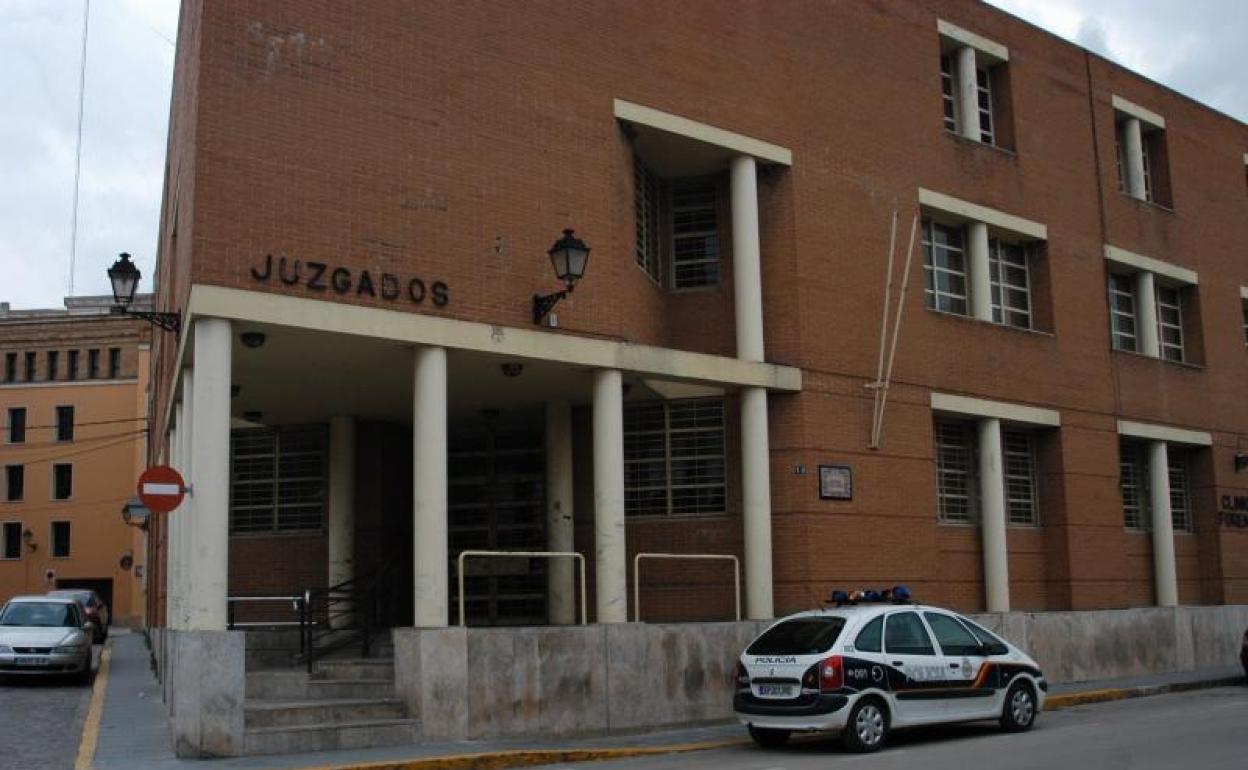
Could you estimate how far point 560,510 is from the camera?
1869 centimetres

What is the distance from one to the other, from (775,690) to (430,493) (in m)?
4.26

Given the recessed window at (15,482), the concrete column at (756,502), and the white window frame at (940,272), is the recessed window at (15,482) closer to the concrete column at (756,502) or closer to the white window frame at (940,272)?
the white window frame at (940,272)

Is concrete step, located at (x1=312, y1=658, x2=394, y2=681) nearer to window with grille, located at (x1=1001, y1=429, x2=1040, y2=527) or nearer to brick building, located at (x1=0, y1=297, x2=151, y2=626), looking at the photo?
window with grille, located at (x1=1001, y1=429, x2=1040, y2=527)

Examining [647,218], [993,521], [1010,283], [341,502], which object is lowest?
[993,521]

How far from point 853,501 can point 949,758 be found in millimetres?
6230

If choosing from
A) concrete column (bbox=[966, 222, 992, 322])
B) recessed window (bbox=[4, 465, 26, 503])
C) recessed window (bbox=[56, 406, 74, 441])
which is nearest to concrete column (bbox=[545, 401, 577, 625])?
concrete column (bbox=[966, 222, 992, 322])

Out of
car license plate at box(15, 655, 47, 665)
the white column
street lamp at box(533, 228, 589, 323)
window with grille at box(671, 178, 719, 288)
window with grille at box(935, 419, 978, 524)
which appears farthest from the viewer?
window with grille at box(935, 419, 978, 524)

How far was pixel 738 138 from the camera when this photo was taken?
59.2ft

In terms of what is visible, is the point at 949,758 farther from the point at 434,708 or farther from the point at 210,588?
the point at 210,588

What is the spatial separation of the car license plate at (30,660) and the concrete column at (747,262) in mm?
11829

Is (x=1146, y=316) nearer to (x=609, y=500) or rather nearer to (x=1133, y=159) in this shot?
(x=1133, y=159)

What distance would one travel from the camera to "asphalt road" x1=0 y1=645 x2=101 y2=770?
13.0 meters

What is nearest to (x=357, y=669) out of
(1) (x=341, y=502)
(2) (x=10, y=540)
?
(1) (x=341, y=502)

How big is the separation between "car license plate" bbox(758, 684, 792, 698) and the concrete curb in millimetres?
6235
